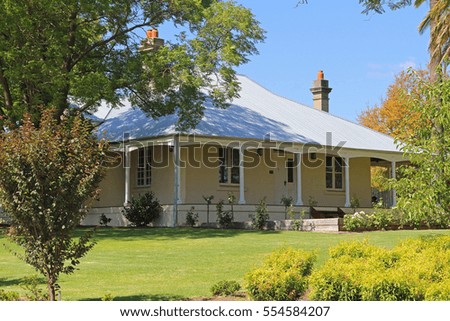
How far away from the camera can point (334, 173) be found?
110ft

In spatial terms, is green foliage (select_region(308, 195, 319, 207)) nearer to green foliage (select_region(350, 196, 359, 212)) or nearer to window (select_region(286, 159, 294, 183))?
window (select_region(286, 159, 294, 183))

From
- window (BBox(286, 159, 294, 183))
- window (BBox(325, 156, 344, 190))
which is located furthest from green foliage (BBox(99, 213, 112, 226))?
window (BBox(325, 156, 344, 190))

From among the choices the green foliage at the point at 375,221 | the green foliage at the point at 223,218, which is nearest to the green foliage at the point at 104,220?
the green foliage at the point at 223,218

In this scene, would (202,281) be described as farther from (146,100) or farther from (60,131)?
(146,100)

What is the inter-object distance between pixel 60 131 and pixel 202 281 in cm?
400

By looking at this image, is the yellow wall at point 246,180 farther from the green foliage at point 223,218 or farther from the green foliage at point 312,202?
the green foliage at point 223,218

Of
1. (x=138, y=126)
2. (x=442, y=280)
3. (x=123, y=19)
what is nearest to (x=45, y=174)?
(x=442, y=280)

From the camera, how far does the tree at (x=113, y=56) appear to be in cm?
2448

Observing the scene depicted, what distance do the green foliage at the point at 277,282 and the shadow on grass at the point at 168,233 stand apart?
11.7 meters

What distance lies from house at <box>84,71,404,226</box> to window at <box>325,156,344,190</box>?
0.15 ft

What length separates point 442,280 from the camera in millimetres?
10039

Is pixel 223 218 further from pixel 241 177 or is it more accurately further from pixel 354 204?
pixel 354 204

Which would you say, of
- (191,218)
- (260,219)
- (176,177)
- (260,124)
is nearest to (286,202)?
(260,124)
